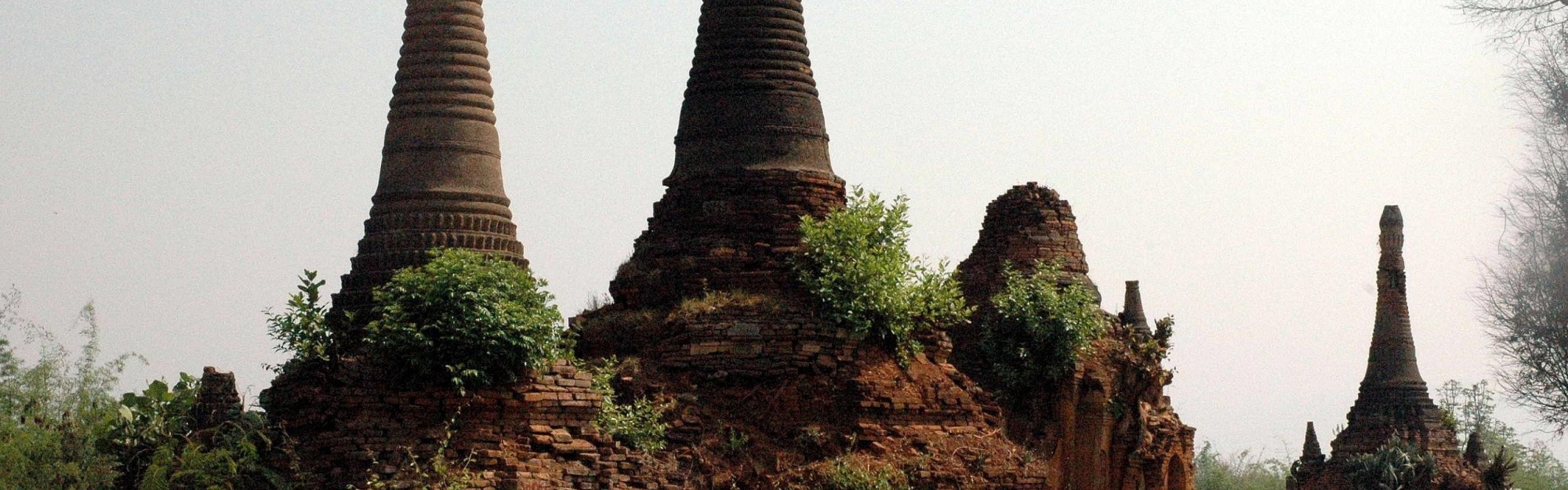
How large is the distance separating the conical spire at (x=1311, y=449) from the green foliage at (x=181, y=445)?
22.9 metres

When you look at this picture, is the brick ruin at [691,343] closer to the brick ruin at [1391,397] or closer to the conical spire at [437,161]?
the conical spire at [437,161]

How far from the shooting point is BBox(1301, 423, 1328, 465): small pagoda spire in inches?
1471

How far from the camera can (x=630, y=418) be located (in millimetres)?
19172

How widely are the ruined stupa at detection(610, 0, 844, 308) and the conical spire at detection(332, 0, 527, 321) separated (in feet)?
5.30

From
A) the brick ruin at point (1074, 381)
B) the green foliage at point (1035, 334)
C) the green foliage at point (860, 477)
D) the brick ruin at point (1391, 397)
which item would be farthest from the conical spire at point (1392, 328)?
the green foliage at point (860, 477)

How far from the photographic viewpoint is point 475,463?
18047mm

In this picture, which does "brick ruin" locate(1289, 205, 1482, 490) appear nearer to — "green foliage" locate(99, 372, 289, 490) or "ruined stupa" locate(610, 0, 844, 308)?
"ruined stupa" locate(610, 0, 844, 308)

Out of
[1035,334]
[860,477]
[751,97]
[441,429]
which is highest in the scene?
[751,97]

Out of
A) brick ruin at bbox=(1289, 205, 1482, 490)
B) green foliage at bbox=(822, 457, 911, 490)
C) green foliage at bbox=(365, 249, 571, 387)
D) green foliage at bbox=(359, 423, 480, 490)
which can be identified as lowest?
green foliage at bbox=(359, 423, 480, 490)

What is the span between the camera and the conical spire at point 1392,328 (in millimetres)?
35844

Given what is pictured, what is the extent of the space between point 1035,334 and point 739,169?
5636 millimetres

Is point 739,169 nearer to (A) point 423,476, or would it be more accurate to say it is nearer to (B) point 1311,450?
(A) point 423,476

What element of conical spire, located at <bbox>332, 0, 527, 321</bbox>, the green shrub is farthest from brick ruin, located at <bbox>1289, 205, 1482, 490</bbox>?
the green shrub

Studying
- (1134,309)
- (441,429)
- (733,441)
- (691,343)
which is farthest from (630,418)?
(1134,309)
